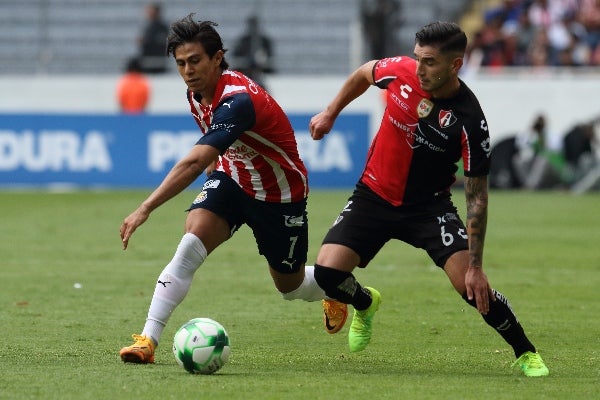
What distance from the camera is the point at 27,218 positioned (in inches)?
719

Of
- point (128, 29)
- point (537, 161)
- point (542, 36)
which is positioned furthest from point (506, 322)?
point (128, 29)

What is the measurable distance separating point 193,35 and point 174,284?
1500 mm

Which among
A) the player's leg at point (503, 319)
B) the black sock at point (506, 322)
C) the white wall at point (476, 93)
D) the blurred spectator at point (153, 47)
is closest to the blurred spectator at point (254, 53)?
the white wall at point (476, 93)

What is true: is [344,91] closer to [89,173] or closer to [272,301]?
[272,301]

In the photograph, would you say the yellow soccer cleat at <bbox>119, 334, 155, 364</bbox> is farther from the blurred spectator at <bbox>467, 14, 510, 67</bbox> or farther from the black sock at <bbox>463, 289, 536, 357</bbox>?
the blurred spectator at <bbox>467, 14, 510, 67</bbox>

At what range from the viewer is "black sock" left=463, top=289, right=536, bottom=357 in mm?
7324

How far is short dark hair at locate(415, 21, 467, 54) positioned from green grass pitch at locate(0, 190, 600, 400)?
1903 millimetres

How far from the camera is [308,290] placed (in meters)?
8.41

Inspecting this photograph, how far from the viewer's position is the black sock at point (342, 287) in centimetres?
781

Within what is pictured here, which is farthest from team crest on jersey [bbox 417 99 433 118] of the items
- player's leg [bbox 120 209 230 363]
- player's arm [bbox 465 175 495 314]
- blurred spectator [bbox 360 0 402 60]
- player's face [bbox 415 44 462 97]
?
blurred spectator [bbox 360 0 402 60]

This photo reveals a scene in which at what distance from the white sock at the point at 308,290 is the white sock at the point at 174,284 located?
0.99m

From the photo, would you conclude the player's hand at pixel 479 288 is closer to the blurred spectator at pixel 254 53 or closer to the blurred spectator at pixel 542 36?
the blurred spectator at pixel 254 53

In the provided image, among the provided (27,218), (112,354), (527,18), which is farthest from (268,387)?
(527,18)

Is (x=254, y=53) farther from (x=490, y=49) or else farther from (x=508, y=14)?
(x=508, y=14)
